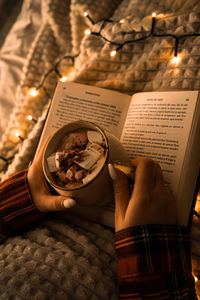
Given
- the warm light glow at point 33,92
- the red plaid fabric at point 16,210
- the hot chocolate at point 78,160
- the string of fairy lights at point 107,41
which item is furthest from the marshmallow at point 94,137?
the warm light glow at point 33,92

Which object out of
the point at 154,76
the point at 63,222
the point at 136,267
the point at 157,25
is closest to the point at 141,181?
the point at 136,267

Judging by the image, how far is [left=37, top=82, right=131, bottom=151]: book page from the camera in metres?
0.62

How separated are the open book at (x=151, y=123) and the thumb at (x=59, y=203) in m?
0.12

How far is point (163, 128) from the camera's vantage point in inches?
21.4

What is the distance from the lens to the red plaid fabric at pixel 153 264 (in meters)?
0.39

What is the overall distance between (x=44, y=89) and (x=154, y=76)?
466 mm

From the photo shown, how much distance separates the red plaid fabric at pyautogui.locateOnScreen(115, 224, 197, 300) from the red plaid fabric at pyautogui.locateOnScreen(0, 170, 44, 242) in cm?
24

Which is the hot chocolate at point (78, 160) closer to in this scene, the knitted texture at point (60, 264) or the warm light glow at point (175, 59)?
the knitted texture at point (60, 264)

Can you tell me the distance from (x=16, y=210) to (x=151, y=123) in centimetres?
42

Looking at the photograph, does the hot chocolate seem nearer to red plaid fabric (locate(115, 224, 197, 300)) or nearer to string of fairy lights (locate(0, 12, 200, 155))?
red plaid fabric (locate(115, 224, 197, 300))

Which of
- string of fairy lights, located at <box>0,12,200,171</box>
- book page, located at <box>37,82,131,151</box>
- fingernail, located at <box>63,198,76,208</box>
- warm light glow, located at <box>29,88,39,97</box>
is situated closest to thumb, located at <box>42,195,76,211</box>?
fingernail, located at <box>63,198,76,208</box>

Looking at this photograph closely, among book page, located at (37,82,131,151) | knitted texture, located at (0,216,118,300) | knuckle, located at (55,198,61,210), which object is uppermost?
book page, located at (37,82,131,151)

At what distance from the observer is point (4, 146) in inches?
33.1

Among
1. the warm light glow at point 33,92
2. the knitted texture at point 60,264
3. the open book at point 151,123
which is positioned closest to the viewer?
the knitted texture at point 60,264
